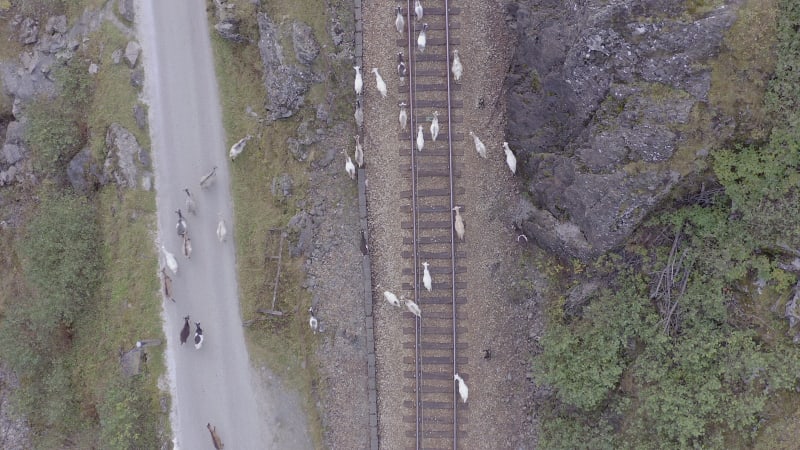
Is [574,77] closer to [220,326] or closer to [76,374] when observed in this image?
[220,326]

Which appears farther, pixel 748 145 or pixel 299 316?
pixel 299 316

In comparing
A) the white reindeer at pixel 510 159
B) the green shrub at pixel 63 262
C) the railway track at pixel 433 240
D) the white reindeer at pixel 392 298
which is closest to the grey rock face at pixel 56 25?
the green shrub at pixel 63 262

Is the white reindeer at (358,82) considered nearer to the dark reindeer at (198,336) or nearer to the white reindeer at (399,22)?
the white reindeer at (399,22)

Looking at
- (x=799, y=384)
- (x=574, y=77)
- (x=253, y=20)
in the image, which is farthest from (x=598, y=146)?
(x=253, y=20)

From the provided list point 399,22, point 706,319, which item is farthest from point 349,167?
point 706,319

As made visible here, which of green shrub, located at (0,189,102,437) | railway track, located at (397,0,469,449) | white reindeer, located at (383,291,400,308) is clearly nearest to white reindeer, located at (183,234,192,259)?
green shrub, located at (0,189,102,437)
